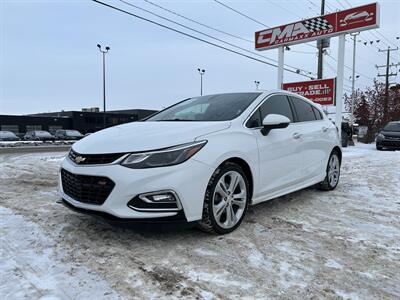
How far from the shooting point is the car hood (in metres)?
3.22

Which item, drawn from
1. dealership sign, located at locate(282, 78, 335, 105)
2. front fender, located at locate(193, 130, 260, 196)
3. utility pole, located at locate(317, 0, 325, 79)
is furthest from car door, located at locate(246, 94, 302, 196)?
utility pole, located at locate(317, 0, 325, 79)

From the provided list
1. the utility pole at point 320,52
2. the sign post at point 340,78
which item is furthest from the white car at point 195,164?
the utility pole at point 320,52

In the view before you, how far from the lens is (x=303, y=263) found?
3.02 m

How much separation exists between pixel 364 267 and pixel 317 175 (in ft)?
8.41

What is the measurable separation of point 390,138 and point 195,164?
52.7 ft

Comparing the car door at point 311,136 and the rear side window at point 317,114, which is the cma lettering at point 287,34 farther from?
the car door at point 311,136

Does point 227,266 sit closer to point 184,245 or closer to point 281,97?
point 184,245

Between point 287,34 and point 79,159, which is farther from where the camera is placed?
point 287,34

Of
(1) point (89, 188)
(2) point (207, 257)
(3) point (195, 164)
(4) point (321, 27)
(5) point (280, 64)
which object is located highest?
(4) point (321, 27)

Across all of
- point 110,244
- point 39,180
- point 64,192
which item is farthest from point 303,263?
point 39,180

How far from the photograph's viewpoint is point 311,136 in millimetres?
5164

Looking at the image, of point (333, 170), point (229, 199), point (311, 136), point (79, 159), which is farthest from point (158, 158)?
point (333, 170)

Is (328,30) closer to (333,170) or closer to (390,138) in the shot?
(390,138)

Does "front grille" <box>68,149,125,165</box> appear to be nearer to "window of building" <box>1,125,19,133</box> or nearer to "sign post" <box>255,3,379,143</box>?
"sign post" <box>255,3,379,143</box>
